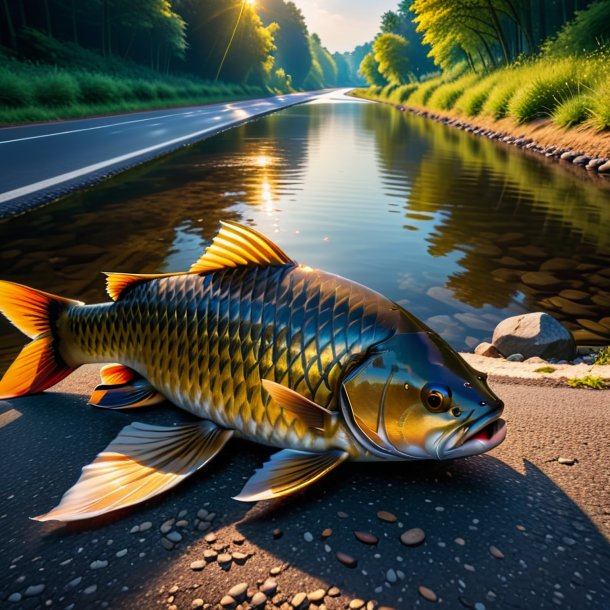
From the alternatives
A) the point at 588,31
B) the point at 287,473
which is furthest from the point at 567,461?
the point at 588,31

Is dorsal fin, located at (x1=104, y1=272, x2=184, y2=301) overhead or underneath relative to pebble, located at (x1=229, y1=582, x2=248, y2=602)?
overhead

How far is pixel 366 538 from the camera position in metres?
1.99

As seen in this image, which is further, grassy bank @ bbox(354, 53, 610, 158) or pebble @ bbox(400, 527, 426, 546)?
grassy bank @ bbox(354, 53, 610, 158)

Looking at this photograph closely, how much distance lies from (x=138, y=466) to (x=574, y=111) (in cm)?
2104

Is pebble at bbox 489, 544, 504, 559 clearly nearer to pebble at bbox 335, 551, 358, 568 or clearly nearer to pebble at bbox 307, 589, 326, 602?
pebble at bbox 335, 551, 358, 568

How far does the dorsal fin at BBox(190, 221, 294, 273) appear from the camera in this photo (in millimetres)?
2615

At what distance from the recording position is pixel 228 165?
16.9m

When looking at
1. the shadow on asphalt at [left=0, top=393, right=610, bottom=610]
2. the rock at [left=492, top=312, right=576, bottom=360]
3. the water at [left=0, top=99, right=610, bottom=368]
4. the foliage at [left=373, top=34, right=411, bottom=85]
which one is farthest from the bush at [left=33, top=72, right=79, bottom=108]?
the foliage at [left=373, top=34, right=411, bottom=85]

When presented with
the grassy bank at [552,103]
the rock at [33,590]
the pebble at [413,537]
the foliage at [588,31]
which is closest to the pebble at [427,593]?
the pebble at [413,537]

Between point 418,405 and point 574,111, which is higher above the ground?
point 574,111

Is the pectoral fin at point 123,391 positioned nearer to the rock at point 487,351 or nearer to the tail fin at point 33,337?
the tail fin at point 33,337

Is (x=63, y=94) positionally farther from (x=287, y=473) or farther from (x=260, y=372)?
(x=287, y=473)

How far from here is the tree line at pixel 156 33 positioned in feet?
145

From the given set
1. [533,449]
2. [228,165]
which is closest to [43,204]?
[228,165]
